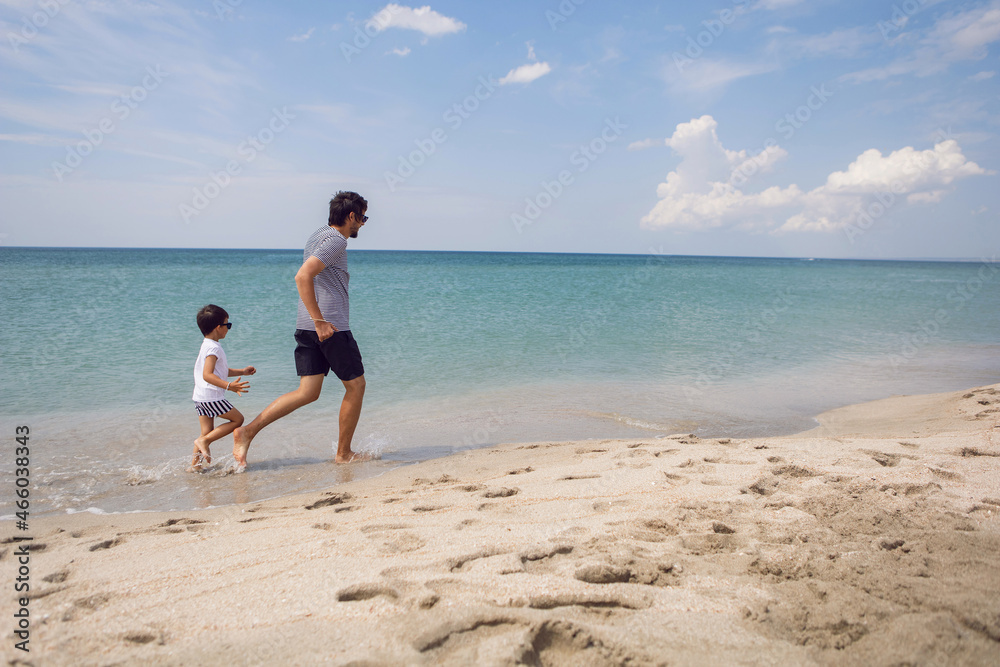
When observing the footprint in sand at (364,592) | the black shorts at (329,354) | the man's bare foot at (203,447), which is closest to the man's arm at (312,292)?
the black shorts at (329,354)

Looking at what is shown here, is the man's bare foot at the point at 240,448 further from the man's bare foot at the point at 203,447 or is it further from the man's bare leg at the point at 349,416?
the man's bare leg at the point at 349,416

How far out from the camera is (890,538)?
2.49 metres

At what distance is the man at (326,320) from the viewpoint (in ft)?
13.6

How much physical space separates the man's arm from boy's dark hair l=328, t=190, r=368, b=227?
1.22ft

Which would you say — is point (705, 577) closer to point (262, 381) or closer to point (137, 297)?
point (262, 381)

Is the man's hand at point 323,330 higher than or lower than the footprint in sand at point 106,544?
higher

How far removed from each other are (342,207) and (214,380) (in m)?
1.71

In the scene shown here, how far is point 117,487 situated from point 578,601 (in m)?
3.76

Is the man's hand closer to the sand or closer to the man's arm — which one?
the man's arm

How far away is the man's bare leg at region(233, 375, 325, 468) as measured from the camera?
439 cm

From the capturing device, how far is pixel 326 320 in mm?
4234

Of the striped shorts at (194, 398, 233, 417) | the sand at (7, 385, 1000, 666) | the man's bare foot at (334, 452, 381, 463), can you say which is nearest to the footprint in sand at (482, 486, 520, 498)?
the sand at (7, 385, 1000, 666)

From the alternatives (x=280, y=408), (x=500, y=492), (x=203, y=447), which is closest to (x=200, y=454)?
(x=203, y=447)

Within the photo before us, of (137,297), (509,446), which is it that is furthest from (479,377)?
(137,297)
